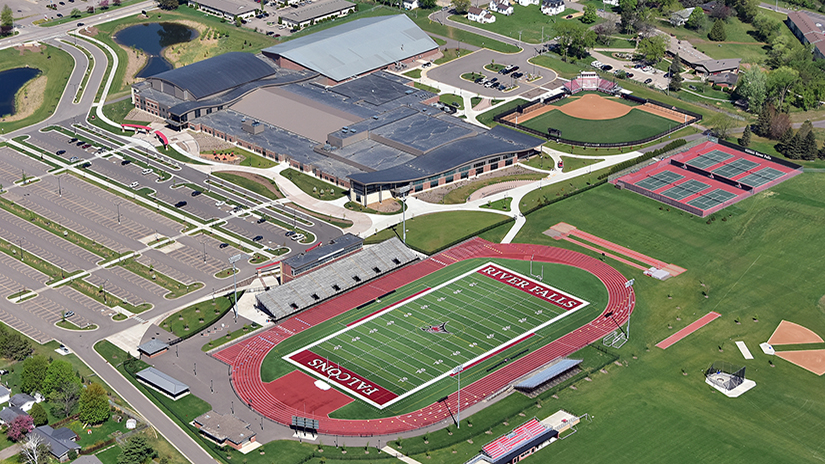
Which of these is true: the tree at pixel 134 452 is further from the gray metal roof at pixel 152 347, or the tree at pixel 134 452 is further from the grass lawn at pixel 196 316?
the grass lawn at pixel 196 316

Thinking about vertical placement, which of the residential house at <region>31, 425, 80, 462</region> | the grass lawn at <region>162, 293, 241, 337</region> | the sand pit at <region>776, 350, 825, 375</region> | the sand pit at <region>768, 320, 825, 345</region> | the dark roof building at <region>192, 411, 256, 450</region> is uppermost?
the sand pit at <region>768, 320, 825, 345</region>

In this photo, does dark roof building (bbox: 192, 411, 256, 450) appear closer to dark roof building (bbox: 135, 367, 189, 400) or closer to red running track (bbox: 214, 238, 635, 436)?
red running track (bbox: 214, 238, 635, 436)

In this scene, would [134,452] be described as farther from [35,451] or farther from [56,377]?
[56,377]

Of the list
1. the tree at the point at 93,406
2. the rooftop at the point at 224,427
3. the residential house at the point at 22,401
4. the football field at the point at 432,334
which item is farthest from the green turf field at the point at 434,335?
the residential house at the point at 22,401

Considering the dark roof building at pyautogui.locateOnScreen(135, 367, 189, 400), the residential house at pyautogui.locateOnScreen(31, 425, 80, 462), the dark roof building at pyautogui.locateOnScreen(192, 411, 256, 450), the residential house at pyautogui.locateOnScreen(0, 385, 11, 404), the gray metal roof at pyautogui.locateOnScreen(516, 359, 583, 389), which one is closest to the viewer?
the residential house at pyautogui.locateOnScreen(31, 425, 80, 462)

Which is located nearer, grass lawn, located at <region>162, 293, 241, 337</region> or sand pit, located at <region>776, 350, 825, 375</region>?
sand pit, located at <region>776, 350, 825, 375</region>

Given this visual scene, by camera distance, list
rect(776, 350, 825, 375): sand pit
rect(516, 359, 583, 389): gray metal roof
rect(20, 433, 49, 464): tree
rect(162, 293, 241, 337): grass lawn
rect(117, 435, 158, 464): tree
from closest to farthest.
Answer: rect(20, 433, 49, 464): tree
rect(117, 435, 158, 464): tree
rect(516, 359, 583, 389): gray metal roof
rect(776, 350, 825, 375): sand pit
rect(162, 293, 241, 337): grass lawn

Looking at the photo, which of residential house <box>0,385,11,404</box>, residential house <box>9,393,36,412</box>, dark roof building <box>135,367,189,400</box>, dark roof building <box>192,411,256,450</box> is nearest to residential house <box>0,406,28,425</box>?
residential house <box>9,393,36,412</box>
